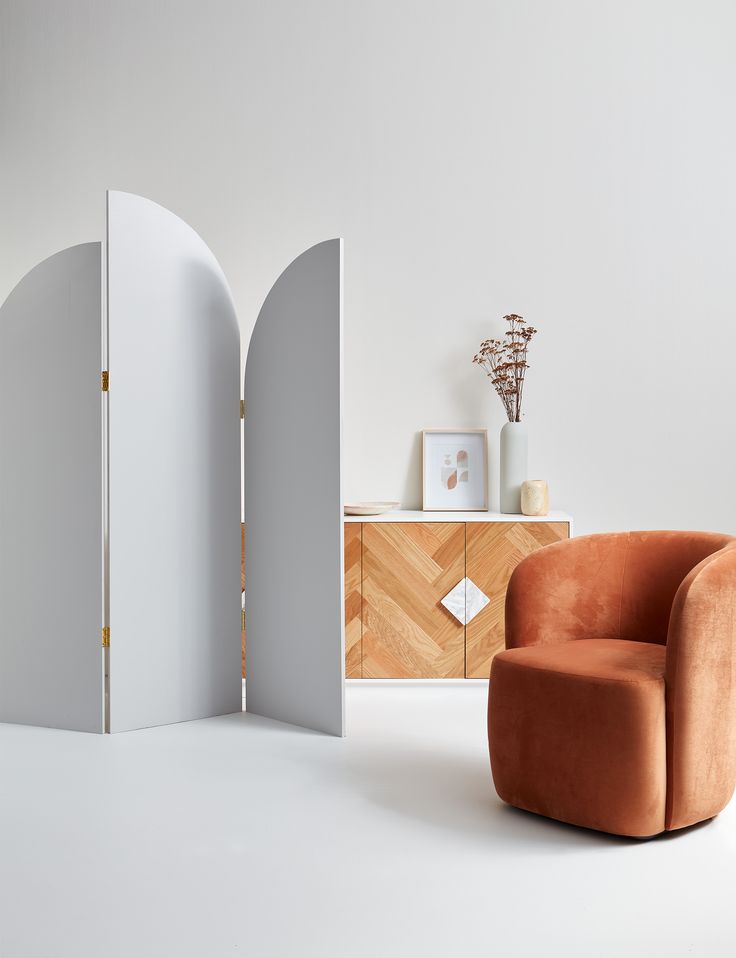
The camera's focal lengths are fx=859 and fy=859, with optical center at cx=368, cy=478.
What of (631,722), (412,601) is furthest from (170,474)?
(631,722)

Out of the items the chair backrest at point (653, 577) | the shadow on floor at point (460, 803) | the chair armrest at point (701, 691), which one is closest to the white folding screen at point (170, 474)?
the shadow on floor at point (460, 803)

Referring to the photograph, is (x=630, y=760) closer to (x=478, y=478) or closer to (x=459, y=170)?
(x=478, y=478)

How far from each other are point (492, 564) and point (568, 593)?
1026mm

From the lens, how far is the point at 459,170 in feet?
14.0

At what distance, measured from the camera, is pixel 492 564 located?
377cm

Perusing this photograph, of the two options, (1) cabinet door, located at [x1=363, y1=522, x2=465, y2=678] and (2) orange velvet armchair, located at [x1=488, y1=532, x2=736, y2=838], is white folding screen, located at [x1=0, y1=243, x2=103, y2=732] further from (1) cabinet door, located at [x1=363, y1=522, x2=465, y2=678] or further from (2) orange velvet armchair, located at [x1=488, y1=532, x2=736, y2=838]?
(2) orange velvet armchair, located at [x1=488, y1=532, x2=736, y2=838]

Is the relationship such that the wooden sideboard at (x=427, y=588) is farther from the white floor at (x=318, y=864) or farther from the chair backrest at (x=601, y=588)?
Answer: the chair backrest at (x=601, y=588)

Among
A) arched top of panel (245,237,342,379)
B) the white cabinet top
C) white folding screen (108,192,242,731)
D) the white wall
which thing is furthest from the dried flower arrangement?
white folding screen (108,192,242,731)

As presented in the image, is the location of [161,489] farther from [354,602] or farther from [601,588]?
[601,588]

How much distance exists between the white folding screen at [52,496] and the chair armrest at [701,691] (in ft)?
6.52

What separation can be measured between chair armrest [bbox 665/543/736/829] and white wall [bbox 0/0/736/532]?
6.51 feet

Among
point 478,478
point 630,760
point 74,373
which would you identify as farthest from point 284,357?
point 630,760

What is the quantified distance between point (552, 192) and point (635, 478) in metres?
1.46

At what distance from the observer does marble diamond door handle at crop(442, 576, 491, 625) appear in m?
3.76
